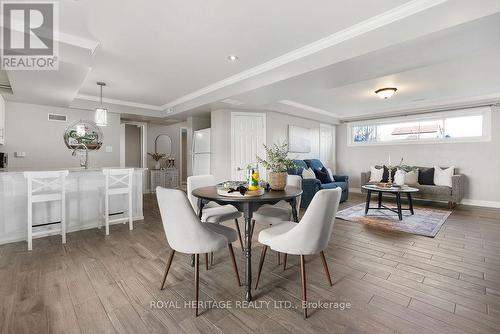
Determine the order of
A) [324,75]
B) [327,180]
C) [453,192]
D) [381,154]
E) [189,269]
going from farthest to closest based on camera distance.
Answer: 1. [381,154]
2. [327,180]
3. [453,192]
4. [324,75]
5. [189,269]

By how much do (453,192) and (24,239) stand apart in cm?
776

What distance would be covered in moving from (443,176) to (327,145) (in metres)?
3.07

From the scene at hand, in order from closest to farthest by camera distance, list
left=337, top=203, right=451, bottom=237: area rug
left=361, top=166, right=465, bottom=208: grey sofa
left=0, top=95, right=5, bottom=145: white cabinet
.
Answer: left=337, top=203, right=451, bottom=237: area rug < left=0, top=95, right=5, bottom=145: white cabinet < left=361, top=166, right=465, bottom=208: grey sofa

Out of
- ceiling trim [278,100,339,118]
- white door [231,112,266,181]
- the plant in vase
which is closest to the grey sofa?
ceiling trim [278,100,339,118]

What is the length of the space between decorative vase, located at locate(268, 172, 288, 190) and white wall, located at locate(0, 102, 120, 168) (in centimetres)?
468

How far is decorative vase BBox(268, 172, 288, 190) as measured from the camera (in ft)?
7.20

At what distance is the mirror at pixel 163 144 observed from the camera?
24.0ft

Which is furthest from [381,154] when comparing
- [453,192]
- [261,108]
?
[261,108]

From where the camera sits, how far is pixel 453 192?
5.05 m

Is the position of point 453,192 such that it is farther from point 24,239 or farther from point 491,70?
point 24,239

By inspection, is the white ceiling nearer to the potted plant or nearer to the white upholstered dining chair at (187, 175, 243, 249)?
the potted plant

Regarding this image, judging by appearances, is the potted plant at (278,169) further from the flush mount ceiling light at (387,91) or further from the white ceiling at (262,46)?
the flush mount ceiling light at (387,91)

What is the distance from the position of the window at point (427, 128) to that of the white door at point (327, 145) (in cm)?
57

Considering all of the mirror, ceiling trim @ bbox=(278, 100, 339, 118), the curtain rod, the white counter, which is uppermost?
ceiling trim @ bbox=(278, 100, 339, 118)
